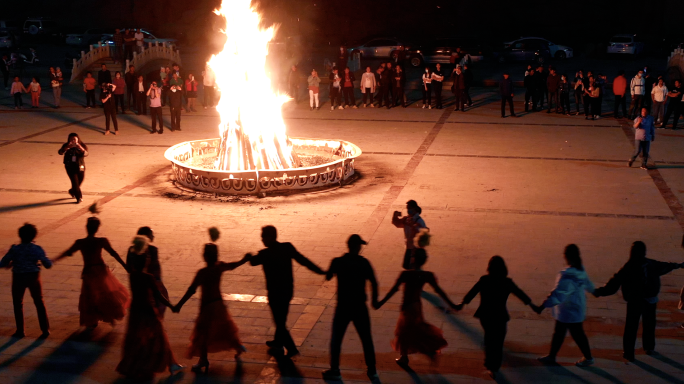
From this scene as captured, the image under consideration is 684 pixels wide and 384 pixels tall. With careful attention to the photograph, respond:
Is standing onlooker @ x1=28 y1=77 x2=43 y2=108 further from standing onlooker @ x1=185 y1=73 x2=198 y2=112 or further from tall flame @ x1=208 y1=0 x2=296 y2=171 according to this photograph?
tall flame @ x1=208 y1=0 x2=296 y2=171

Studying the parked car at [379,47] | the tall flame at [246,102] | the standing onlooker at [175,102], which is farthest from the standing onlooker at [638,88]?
the parked car at [379,47]

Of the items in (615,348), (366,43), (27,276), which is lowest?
(615,348)

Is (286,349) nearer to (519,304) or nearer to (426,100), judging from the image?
(519,304)

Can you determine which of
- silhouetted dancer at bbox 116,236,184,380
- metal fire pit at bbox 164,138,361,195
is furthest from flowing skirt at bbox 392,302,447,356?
metal fire pit at bbox 164,138,361,195

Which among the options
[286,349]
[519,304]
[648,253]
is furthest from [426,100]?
[286,349]

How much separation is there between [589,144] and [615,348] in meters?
12.3

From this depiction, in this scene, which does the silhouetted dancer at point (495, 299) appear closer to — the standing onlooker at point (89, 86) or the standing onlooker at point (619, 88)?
the standing onlooker at point (619, 88)

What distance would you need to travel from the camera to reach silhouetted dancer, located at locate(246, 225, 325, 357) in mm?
7562

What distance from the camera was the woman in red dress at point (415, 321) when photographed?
23.9ft

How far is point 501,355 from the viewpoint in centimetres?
721

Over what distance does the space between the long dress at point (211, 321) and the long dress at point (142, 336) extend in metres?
0.40

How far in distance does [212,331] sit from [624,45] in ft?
121

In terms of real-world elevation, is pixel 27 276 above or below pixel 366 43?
below

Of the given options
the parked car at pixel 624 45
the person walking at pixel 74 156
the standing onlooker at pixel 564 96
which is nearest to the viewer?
the person walking at pixel 74 156
